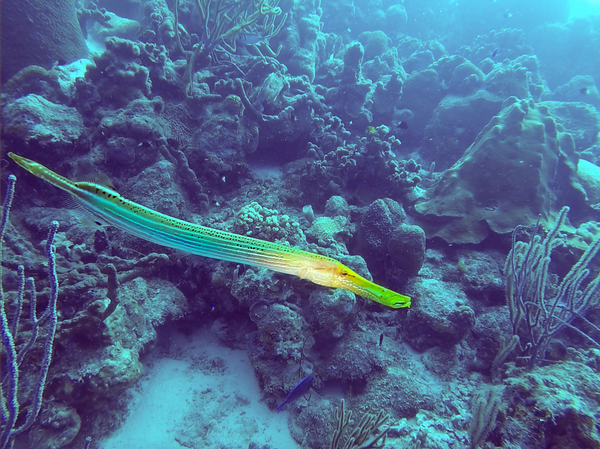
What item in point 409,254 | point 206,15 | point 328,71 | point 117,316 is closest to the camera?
point 117,316

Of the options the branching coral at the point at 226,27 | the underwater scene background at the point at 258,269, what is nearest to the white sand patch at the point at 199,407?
the underwater scene background at the point at 258,269

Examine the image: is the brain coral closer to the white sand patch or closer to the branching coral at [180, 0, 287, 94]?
the white sand patch

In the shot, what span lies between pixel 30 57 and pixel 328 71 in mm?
10708

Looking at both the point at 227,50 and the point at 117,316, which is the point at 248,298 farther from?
the point at 227,50

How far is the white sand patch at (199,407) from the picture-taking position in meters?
3.84

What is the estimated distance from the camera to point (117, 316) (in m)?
3.79

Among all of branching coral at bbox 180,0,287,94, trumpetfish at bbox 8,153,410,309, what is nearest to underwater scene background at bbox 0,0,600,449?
trumpetfish at bbox 8,153,410,309

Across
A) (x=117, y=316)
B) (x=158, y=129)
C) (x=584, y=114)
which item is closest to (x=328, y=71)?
(x=158, y=129)

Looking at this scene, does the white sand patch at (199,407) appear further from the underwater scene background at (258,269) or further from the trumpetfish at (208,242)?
the trumpetfish at (208,242)

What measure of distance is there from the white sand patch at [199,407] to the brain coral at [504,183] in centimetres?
525

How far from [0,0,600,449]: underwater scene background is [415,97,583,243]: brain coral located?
0.05 meters

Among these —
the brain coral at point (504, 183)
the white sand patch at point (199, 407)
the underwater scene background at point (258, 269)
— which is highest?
the brain coral at point (504, 183)

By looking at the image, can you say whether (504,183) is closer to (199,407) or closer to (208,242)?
(208,242)

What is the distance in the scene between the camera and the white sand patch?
384 cm
